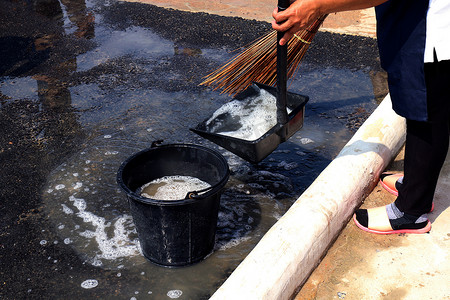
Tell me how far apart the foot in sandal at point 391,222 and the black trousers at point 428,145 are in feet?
0.20

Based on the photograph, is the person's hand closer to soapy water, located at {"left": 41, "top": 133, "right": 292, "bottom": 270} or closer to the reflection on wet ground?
soapy water, located at {"left": 41, "top": 133, "right": 292, "bottom": 270}

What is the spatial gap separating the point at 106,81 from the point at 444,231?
415 cm

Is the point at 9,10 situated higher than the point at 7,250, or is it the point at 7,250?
the point at 9,10

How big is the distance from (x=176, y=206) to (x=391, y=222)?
4.32 ft

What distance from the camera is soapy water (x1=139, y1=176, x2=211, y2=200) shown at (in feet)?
10.5

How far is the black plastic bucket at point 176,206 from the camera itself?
284cm

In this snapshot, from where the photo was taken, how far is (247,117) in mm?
3436

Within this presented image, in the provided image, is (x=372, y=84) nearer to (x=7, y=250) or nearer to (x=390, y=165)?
(x=390, y=165)

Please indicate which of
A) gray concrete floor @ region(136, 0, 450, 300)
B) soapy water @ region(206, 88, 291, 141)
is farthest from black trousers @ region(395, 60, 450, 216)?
soapy water @ region(206, 88, 291, 141)

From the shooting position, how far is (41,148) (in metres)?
4.52

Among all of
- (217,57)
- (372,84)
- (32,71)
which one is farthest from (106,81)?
(372,84)

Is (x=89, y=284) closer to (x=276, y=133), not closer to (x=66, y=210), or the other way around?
(x=66, y=210)

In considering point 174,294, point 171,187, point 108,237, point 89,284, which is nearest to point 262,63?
point 171,187

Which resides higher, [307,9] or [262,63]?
[307,9]
